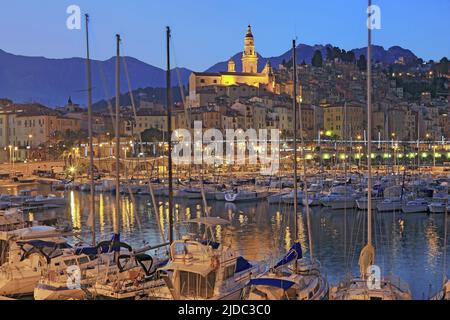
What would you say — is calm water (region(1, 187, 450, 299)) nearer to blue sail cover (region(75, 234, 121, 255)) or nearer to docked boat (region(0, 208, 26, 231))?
blue sail cover (region(75, 234, 121, 255))

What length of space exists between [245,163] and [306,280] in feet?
146

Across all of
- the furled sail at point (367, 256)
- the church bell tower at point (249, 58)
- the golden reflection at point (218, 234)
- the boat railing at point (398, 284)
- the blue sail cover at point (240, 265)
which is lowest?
the golden reflection at point (218, 234)

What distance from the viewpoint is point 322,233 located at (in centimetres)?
1988

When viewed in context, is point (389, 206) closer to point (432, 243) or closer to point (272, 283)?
point (432, 243)

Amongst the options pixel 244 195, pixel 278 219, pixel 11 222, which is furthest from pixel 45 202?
pixel 11 222

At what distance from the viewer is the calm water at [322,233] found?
13.7 m

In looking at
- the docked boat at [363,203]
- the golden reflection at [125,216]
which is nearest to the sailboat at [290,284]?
the golden reflection at [125,216]

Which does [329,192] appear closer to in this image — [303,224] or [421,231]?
[303,224]

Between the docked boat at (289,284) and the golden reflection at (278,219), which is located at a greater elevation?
the docked boat at (289,284)

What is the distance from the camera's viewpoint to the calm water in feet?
44.9

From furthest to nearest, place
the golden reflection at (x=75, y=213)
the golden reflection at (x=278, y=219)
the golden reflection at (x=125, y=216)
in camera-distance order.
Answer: the golden reflection at (x=75, y=213)
the golden reflection at (x=278, y=219)
the golden reflection at (x=125, y=216)

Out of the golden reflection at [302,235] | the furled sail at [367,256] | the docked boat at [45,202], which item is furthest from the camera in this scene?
the docked boat at [45,202]

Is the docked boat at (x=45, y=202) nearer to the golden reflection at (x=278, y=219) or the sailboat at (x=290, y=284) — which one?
the golden reflection at (x=278, y=219)

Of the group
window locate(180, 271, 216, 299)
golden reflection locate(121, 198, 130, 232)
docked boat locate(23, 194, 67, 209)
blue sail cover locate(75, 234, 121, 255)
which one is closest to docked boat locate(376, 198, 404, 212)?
golden reflection locate(121, 198, 130, 232)
